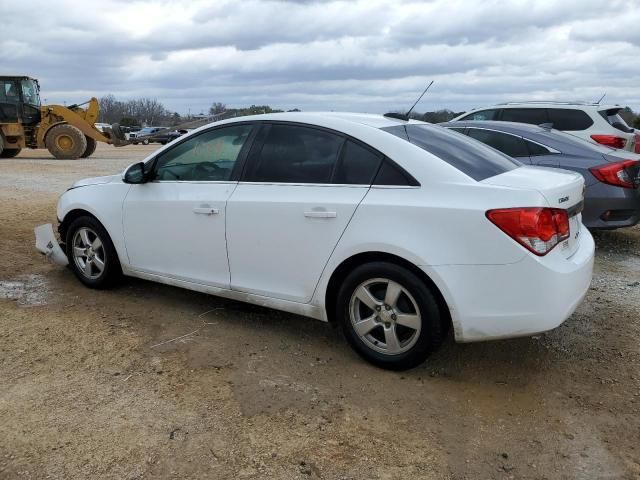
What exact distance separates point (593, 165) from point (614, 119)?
14.0 ft

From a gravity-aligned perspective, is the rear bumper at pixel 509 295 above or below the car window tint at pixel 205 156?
below

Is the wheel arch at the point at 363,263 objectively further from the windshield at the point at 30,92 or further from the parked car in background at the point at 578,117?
the windshield at the point at 30,92

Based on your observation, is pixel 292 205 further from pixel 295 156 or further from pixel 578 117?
pixel 578 117

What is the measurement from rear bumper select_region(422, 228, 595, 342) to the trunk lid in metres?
0.21

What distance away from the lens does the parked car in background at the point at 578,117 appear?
9.63m

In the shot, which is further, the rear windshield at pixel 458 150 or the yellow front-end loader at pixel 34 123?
the yellow front-end loader at pixel 34 123

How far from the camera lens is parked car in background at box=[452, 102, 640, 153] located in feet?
31.6

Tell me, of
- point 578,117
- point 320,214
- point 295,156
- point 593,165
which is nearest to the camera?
point 320,214

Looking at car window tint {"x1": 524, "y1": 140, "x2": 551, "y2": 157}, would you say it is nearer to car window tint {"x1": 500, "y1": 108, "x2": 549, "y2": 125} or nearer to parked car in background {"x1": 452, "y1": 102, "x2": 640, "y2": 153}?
parked car in background {"x1": 452, "y1": 102, "x2": 640, "y2": 153}

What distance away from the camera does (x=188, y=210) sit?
4.46 metres

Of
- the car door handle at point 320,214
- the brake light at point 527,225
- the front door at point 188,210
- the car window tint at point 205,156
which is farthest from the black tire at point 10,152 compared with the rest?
the brake light at point 527,225

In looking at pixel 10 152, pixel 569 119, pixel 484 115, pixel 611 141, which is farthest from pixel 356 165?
pixel 10 152

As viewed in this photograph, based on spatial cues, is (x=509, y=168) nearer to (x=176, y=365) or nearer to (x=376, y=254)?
(x=376, y=254)

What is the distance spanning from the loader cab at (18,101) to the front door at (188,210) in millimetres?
18319
